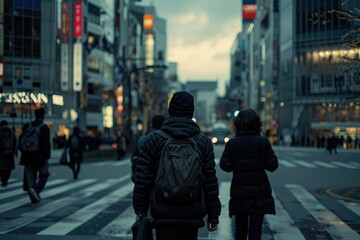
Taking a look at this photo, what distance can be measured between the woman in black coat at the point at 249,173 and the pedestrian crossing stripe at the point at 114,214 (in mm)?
2185

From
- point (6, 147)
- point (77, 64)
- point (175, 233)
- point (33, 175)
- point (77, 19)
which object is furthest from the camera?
point (77, 19)

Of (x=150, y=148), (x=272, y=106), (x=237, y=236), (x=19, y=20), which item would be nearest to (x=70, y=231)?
(x=237, y=236)

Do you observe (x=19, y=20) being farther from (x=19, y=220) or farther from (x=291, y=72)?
(x=291, y=72)

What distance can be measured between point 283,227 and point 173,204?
4972 mm

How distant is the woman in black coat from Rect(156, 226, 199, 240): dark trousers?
160 centimetres

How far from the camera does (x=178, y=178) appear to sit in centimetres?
386

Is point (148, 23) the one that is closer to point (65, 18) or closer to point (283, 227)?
point (65, 18)

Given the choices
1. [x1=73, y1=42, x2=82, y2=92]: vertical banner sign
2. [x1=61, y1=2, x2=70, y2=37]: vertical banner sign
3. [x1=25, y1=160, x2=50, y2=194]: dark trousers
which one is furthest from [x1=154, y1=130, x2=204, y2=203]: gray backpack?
[x1=73, y1=42, x2=82, y2=92]: vertical banner sign

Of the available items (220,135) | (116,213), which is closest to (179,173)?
(116,213)

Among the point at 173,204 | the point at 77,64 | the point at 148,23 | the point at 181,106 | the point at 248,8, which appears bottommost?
the point at 173,204

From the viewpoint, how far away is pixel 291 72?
225 feet

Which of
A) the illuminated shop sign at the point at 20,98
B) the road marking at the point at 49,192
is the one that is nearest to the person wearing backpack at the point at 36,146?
the road marking at the point at 49,192

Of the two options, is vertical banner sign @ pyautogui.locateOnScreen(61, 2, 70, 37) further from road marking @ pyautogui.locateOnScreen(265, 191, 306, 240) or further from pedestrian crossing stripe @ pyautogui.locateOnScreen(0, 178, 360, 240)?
road marking @ pyautogui.locateOnScreen(265, 191, 306, 240)

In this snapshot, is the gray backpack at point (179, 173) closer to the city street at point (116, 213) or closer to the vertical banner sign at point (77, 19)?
the city street at point (116, 213)
